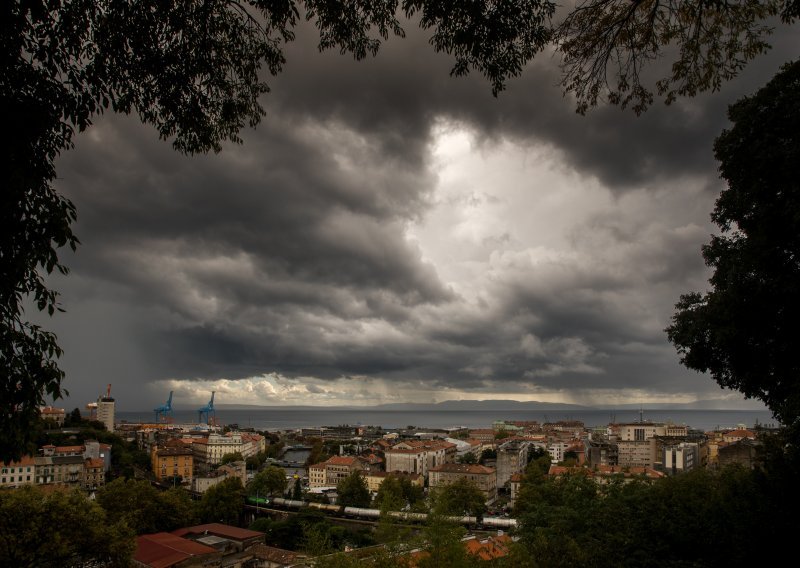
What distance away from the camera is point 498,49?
16.1 feet

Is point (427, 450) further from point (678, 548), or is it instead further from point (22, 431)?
point (22, 431)

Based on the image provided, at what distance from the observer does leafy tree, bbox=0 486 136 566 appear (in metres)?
11.5

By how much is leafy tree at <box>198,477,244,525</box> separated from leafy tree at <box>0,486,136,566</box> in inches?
678

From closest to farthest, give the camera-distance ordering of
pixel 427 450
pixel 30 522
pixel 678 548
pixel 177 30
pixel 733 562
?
1. pixel 177 30
2. pixel 733 562
3. pixel 678 548
4. pixel 30 522
5. pixel 427 450

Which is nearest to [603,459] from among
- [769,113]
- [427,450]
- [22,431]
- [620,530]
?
[427,450]

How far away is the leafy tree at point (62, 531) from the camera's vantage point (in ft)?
37.8

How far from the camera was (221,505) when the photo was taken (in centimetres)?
3284

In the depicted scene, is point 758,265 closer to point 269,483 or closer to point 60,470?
point 269,483

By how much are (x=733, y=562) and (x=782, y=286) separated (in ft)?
12.6

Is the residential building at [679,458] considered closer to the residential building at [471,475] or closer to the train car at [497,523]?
the residential building at [471,475]

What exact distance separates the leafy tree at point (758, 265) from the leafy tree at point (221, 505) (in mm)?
31562

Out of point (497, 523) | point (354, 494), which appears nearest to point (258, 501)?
point (354, 494)

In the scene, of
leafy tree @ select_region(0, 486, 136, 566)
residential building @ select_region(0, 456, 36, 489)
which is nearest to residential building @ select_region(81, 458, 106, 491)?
residential building @ select_region(0, 456, 36, 489)

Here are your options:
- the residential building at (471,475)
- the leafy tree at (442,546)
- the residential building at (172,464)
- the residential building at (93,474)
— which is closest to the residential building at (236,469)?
the residential building at (172,464)
